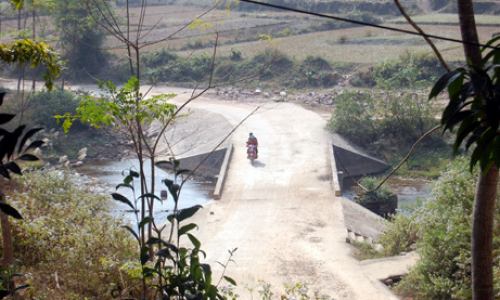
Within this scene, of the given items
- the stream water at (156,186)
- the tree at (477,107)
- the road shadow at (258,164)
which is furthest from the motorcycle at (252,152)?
the tree at (477,107)

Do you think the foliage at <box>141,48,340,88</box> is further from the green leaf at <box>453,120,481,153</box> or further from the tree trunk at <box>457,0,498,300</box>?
the green leaf at <box>453,120,481,153</box>

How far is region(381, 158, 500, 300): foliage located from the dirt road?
0.74m

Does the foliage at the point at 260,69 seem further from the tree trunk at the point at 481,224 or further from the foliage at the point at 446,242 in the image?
the tree trunk at the point at 481,224

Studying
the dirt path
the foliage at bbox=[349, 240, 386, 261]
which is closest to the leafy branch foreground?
the dirt path

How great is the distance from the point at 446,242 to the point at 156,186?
1283 cm

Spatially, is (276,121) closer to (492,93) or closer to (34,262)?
(34,262)

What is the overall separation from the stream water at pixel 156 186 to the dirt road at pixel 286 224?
5.21ft

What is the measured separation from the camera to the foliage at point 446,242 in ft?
24.2

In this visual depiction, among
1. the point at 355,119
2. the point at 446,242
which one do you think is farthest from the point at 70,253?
the point at 355,119

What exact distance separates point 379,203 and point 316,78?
1464 centimetres

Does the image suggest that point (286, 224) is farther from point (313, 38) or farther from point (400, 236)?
point (313, 38)

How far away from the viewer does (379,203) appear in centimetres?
1636

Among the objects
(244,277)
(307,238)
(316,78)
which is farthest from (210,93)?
(244,277)

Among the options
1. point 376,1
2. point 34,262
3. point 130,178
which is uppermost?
point 376,1
